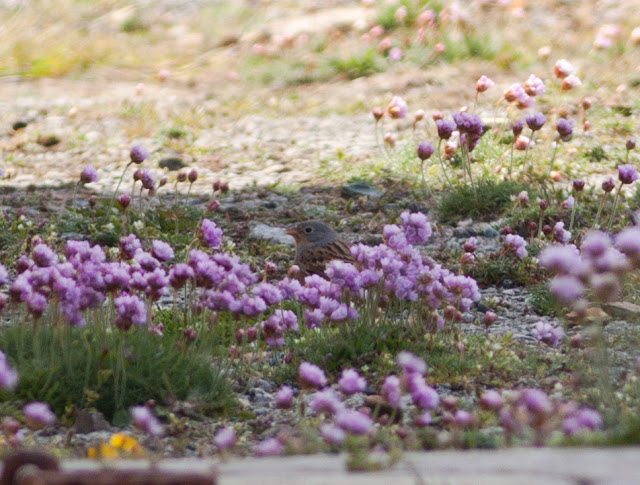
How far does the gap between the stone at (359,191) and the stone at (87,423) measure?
3.76 meters

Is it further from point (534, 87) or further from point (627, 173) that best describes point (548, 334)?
point (534, 87)

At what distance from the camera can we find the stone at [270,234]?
6.36 m

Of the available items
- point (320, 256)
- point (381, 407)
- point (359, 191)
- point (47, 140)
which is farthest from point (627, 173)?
point (47, 140)

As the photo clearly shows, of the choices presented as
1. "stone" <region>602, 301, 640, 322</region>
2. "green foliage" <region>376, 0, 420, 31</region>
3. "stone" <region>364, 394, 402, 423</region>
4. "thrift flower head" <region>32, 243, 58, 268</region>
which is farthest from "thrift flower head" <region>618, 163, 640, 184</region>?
"green foliage" <region>376, 0, 420, 31</region>

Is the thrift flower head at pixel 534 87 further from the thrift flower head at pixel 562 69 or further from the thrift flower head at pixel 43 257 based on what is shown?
the thrift flower head at pixel 43 257

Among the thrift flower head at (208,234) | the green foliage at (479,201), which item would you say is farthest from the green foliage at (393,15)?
the thrift flower head at (208,234)

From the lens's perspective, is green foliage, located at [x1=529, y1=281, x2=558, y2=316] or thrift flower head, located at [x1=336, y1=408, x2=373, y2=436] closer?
thrift flower head, located at [x1=336, y1=408, x2=373, y2=436]

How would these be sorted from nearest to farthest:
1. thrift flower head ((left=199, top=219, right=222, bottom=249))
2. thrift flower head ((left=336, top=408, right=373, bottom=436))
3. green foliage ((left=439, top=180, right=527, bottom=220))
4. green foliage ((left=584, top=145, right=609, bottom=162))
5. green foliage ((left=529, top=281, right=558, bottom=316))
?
1. thrift flower head ((left=336, top=408, right=373, bottom=436))
2. thrift flower head ((left=199, top=219, right=222, bottom=249))
3. green foliage ((left=529, top=281, right=558, bottom=316))
4. green foliage ((left=439, top=180, right=527, bottom=220))
5. green foliage ((left=584, top=145, right=609, bottom=162))

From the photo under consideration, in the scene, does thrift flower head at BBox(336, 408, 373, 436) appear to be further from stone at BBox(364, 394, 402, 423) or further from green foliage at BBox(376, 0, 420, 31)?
green foliage at BBox(376, 0, 420, 31)

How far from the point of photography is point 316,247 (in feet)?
18.3

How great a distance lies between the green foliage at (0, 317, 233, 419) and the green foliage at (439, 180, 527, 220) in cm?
302

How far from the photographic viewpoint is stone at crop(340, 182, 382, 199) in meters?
7.10

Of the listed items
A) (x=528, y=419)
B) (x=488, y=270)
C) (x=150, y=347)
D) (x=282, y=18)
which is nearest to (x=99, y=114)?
(x=282, y=18)

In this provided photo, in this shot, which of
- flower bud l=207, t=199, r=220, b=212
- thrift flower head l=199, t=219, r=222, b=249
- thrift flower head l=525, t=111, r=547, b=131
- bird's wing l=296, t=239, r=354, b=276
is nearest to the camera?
thrift flower head l=199, t=219, r=222, b=249
